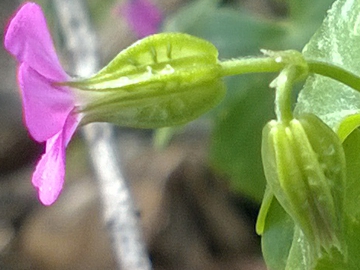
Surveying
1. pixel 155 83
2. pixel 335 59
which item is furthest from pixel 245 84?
pixel 155 83

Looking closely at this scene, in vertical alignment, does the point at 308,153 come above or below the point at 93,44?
above

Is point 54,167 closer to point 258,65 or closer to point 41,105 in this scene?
point 41,105

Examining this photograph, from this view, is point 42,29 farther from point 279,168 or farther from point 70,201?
point 70,201

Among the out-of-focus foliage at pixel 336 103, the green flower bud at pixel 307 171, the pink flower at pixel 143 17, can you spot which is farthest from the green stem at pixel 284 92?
the pink flower at pixel 143 17

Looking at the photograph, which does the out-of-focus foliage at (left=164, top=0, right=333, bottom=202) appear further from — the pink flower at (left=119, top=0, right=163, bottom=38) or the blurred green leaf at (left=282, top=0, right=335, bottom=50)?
the pink flower at (left=119, top=0, right=163, bottom=38)

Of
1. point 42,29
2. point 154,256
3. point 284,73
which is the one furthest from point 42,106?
point 154,256

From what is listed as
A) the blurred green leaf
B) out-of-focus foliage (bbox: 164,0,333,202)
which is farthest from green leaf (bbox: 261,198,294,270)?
the blurred green leaf

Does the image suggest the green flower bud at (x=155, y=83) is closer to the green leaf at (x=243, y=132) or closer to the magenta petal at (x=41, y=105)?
the magenta petal at (x=41, y=105)
